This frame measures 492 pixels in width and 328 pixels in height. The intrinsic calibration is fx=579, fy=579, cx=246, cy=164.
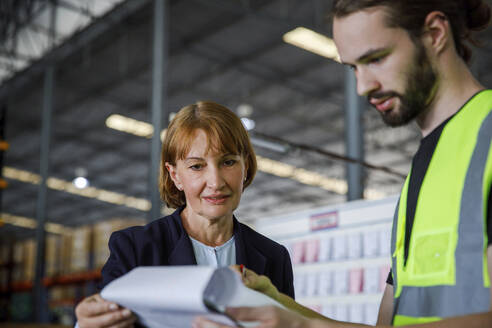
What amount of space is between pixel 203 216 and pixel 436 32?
0.87m

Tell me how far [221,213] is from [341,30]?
68 centimetres

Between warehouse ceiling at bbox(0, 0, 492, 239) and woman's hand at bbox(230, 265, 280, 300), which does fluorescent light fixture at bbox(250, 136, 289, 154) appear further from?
woman's hand at bbox(230, 265, 280, 300)

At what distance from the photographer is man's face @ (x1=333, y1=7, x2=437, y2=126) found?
1.25 meters

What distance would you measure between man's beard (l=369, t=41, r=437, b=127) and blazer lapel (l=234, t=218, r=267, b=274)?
2.29ft

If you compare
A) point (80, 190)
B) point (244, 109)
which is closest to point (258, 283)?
point (244, 109)

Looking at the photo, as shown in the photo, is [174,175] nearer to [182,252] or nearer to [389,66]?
[182,252]

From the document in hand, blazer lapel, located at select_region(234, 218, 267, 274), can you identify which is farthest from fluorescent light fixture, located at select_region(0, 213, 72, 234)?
the document in hand

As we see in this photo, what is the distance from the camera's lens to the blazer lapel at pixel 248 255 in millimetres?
1764

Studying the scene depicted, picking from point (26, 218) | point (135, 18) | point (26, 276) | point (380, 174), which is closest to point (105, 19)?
point (135, 18)

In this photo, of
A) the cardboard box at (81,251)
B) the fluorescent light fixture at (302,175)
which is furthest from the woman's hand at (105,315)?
the fluorescent light fixture at (302,175)

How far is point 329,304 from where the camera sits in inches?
151

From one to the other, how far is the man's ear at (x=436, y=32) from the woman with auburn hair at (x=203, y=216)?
0.66 metres

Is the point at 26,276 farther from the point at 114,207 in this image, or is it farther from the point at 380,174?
the point at 114,207

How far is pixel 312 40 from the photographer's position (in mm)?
11383
